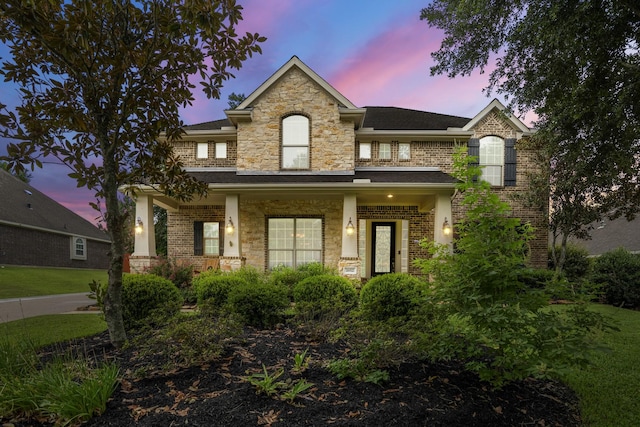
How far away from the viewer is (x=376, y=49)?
10484 mm

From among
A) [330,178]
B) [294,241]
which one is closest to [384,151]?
[330,178]

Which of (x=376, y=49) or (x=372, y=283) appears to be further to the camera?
(x=376, y=49)

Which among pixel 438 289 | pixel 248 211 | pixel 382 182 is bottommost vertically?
pixel 438 289

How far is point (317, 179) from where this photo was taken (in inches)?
435

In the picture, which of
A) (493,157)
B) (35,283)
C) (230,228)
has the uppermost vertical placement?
(493,157)

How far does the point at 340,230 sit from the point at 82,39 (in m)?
10.2

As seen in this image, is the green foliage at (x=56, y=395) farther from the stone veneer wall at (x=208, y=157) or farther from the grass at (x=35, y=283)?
the grass at (x=35, y=283)

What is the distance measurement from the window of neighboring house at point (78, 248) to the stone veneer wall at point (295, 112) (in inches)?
795

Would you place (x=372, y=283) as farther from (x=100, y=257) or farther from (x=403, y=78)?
(x=100, y=257)

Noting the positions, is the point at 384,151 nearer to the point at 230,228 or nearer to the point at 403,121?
the point at 403,121

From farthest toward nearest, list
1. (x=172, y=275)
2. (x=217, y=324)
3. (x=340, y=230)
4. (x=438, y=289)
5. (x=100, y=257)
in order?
(x=100, y=257) → (x=340, y=230) → (x=172, y=275) → (x=217, y=324) → (x=438, y=289)

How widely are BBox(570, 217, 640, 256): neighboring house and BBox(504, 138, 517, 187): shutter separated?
774cm

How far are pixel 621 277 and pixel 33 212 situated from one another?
3090cm

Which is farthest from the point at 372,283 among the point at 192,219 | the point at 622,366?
the point at 192,219
